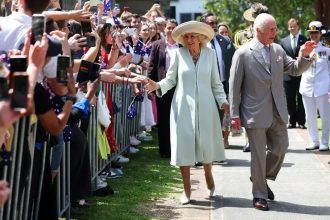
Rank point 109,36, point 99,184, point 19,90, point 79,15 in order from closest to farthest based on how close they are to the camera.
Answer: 1. point 19,90
2. point 79,15
3. point 99,184
4. point 109,36

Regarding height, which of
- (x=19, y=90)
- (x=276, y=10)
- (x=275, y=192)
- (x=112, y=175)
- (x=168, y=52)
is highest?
(x=276, y=10)

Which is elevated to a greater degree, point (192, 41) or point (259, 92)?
point (192, 41)

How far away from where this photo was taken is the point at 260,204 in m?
8.09

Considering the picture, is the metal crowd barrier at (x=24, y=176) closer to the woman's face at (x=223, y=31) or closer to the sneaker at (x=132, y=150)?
the sneaker at (x=132, y=150)

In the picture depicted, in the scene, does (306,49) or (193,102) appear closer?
(306,49)

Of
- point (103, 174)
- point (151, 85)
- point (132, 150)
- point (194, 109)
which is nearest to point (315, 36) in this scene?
point (132, 150)

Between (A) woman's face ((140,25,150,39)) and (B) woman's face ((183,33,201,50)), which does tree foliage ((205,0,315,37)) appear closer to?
(A) woman's face ((140,25,150,39))

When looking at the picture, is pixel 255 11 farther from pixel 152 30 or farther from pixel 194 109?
pixel 194 109

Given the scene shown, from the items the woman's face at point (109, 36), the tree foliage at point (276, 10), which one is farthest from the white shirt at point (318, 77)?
the tree foliage at point (276, 10)

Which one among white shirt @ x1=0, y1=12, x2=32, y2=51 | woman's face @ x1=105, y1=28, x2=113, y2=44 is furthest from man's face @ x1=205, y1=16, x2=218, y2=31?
white shirt @ x1=0, y1=12, x2=32, y2=51

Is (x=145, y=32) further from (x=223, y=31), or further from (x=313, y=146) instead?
(x=313, y=146)

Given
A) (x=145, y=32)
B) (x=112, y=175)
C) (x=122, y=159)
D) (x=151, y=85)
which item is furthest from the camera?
(x=145, y=32)

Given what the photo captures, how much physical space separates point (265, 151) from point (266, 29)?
130 centimetres

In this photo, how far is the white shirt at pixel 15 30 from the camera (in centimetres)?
529
